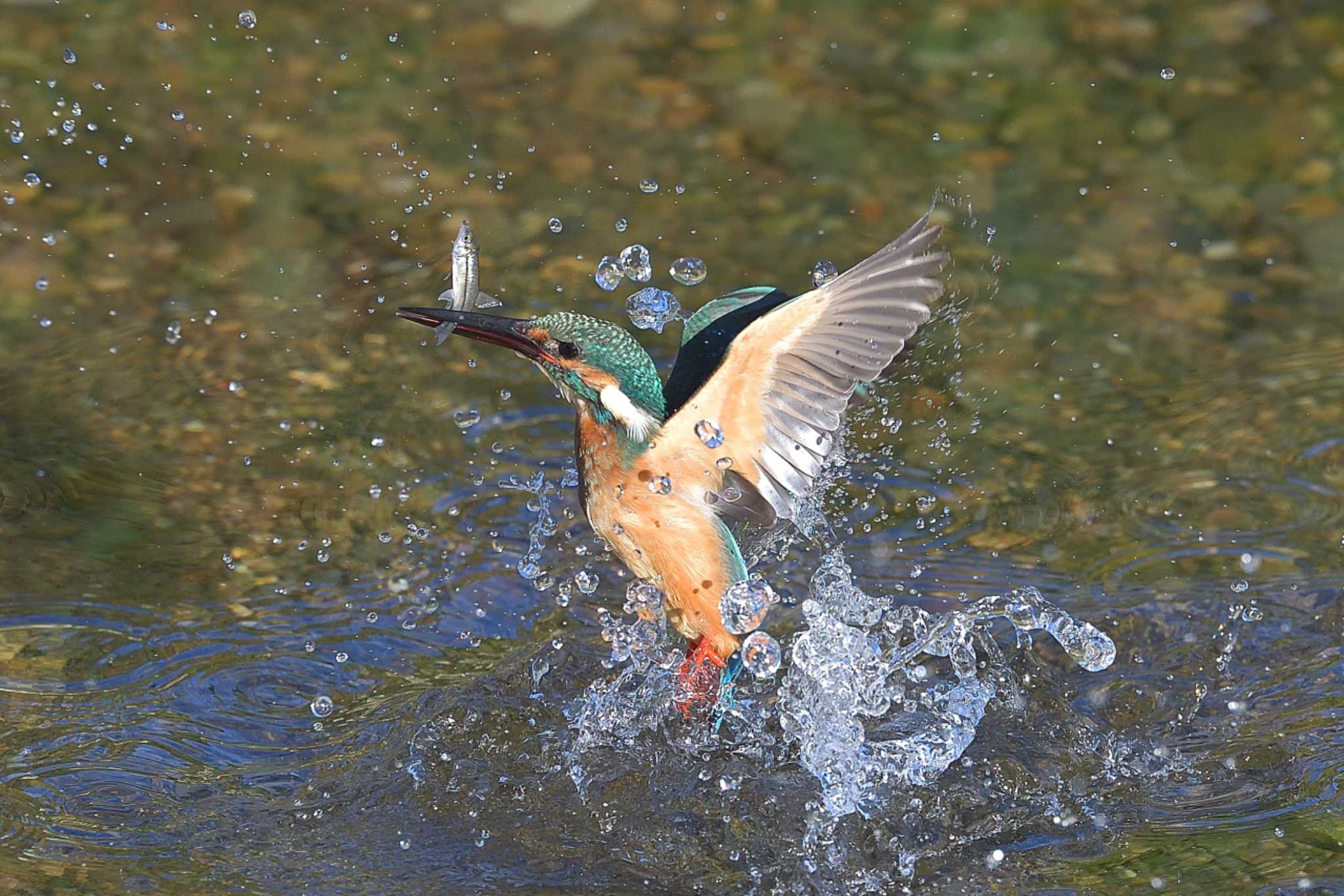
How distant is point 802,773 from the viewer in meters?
3.95

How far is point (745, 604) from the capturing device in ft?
13.0

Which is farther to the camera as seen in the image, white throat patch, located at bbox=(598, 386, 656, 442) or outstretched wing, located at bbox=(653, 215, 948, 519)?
white throat patch, located at bbox=(598, 386, 656, 442)

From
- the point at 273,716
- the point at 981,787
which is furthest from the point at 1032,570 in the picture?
the point at 273,716

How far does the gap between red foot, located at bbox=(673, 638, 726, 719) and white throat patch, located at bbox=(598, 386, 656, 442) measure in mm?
642

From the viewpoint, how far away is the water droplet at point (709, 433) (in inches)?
149

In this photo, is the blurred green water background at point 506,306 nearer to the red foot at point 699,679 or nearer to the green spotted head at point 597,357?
the red foot at point 699,679

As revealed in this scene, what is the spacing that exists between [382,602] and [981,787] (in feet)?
5.89

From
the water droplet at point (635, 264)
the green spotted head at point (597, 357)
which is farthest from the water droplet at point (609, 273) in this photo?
the green spotted head at point (597, 357)

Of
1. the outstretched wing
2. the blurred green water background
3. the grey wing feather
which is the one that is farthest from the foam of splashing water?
the grey wing feather

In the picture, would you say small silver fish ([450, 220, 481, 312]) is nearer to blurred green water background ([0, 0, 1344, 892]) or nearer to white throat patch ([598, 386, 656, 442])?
white throat patch ([598, 386, 656, 442])

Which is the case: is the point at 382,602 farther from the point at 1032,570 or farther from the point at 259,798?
the point at 1032,570

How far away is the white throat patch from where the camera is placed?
12.6 ft

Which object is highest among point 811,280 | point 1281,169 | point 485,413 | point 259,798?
point 1281,169

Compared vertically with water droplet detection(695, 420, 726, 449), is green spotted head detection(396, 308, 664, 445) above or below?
above
